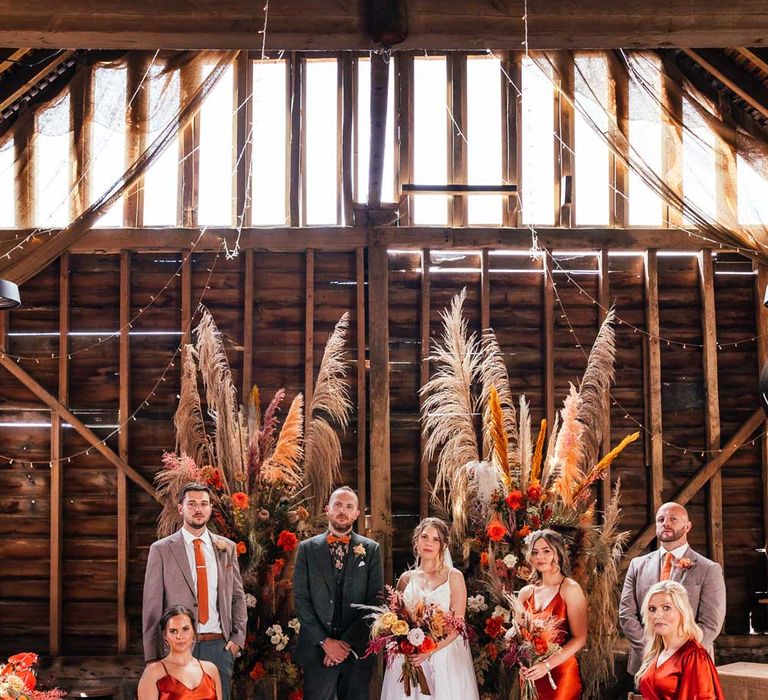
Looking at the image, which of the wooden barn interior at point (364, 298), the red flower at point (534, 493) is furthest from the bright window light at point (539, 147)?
the red flower at point (534, 493)

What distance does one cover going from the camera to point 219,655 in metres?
4.94

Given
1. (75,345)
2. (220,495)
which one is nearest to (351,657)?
(220,495)

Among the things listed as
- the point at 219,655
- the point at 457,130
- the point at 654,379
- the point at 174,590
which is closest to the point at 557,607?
the point at 219,655

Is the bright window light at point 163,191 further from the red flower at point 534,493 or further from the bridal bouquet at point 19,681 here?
the bridal bouquet at point 19,681

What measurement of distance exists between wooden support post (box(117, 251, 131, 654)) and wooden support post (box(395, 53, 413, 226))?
197cm

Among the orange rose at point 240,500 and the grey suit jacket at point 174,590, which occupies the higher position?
the orange rose at point 240,500

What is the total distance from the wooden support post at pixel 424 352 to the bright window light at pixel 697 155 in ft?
5.86

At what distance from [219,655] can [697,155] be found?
13.5ft

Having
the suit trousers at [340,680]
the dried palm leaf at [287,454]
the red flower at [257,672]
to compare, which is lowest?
the red flower at [257,672]

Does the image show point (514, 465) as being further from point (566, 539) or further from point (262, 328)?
point (262, 328)

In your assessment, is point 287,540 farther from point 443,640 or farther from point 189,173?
point 189,173

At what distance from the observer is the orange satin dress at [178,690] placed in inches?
162

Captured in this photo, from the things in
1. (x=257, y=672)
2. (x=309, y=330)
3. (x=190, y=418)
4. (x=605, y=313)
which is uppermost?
(x=605, y=313)

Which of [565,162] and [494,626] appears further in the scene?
[565,162]
